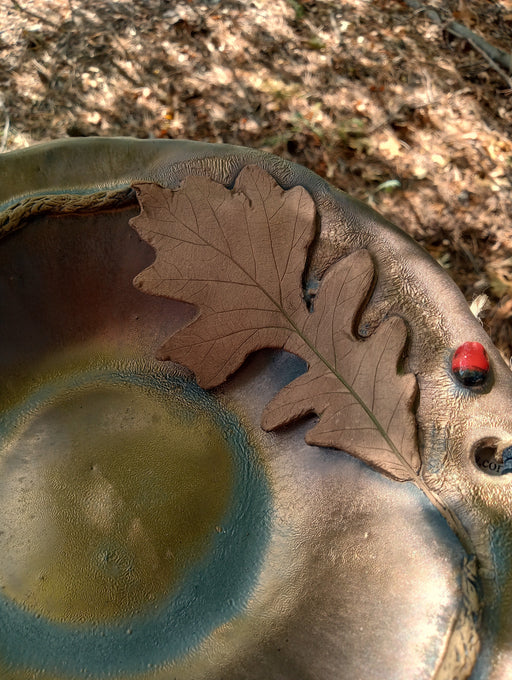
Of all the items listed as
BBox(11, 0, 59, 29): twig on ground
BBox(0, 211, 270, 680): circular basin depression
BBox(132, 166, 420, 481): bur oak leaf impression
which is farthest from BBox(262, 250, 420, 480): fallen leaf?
BBox(11, 0, 59, 29): twig on ground

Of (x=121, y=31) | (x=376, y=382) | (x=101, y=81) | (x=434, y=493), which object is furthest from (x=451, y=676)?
(x=121, y=31)

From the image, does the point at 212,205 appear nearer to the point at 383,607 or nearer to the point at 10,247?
the point at 10,247

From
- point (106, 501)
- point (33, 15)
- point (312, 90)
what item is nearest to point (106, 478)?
point (106, 501)

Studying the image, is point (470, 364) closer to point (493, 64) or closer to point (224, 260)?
point (224, 260)

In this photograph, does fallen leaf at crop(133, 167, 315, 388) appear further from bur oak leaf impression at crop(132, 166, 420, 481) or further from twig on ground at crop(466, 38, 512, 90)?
twig on ground at crop(466, 38, 512, 90)

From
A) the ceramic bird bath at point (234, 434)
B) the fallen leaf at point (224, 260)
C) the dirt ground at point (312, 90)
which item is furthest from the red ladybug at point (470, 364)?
the dirt ground at point (312, 90)

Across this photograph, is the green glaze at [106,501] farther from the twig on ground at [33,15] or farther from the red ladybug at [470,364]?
the twig on ground at [33,15]

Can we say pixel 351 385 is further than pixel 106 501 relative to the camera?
No
